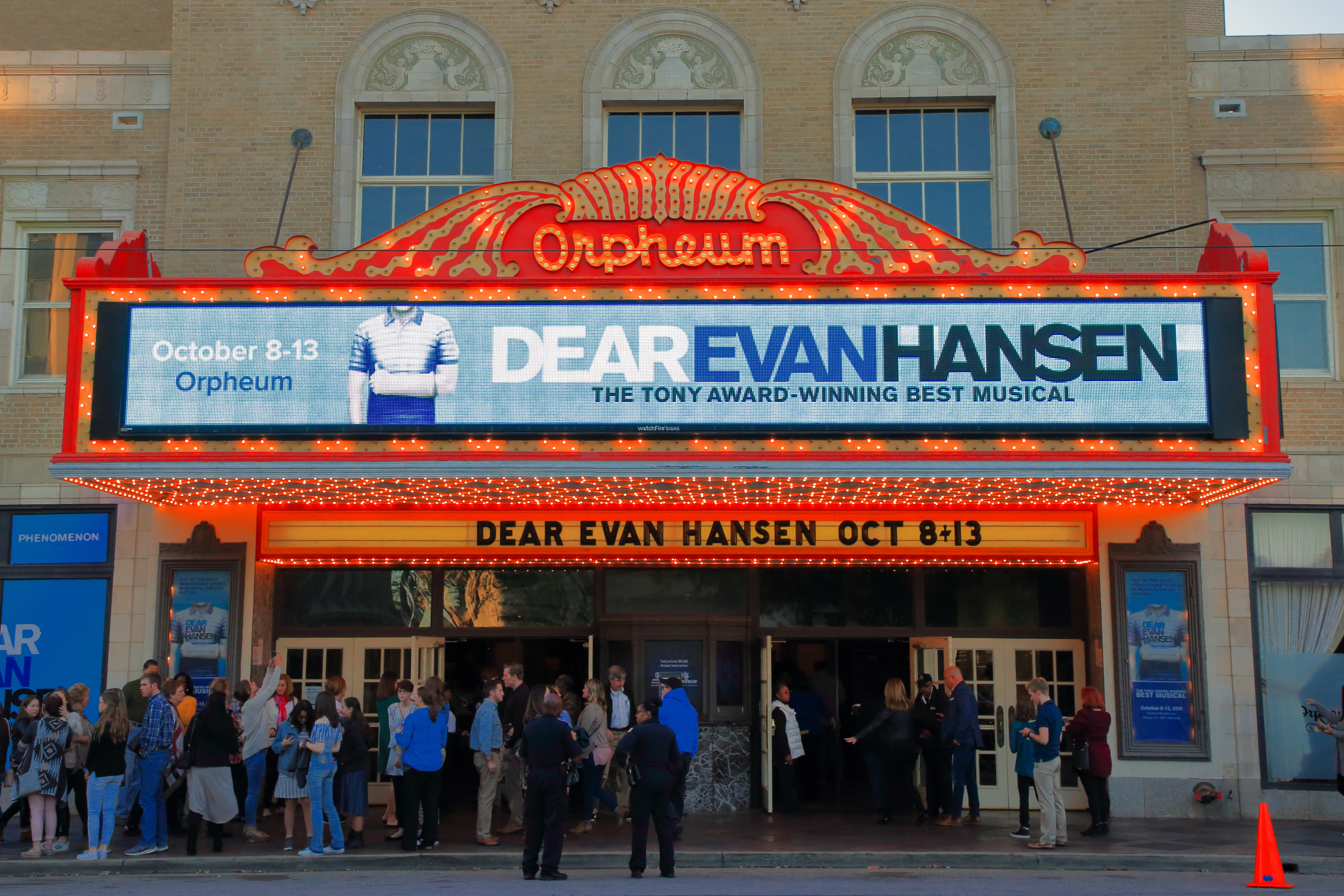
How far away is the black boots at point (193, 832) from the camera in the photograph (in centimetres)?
1227

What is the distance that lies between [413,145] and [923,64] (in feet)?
22.5

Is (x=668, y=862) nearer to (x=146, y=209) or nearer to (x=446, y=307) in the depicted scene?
(x=446, y=307)

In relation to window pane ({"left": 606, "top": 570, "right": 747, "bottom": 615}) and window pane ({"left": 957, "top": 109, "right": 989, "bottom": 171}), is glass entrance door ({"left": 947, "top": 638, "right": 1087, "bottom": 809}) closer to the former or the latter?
window pane ({"left": 606, "top": 570, "right": 747, "bottom": 615})

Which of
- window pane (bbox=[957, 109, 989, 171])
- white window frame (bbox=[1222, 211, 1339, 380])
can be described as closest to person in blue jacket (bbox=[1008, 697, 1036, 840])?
white window frame (bbox=[1222, 211, 1339, 380])

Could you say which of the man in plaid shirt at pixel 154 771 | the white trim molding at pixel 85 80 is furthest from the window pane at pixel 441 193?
the man in plaid shirt at pixel 154 771

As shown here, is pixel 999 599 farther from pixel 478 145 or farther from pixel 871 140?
pixel 478 145

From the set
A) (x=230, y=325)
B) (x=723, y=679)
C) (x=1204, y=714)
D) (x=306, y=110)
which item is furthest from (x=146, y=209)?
(x=1204, y=714)

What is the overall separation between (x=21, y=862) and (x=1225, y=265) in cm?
1292

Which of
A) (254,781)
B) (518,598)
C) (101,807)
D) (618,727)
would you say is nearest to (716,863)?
(618,727)

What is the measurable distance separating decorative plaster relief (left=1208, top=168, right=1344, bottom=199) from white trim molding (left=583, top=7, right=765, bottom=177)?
19.3 ft

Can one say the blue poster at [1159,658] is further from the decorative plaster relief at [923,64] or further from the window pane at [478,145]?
the window pane at [478,145]

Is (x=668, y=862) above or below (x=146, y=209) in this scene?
below

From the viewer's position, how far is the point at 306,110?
680 inches

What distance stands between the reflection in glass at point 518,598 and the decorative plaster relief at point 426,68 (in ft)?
21.1
